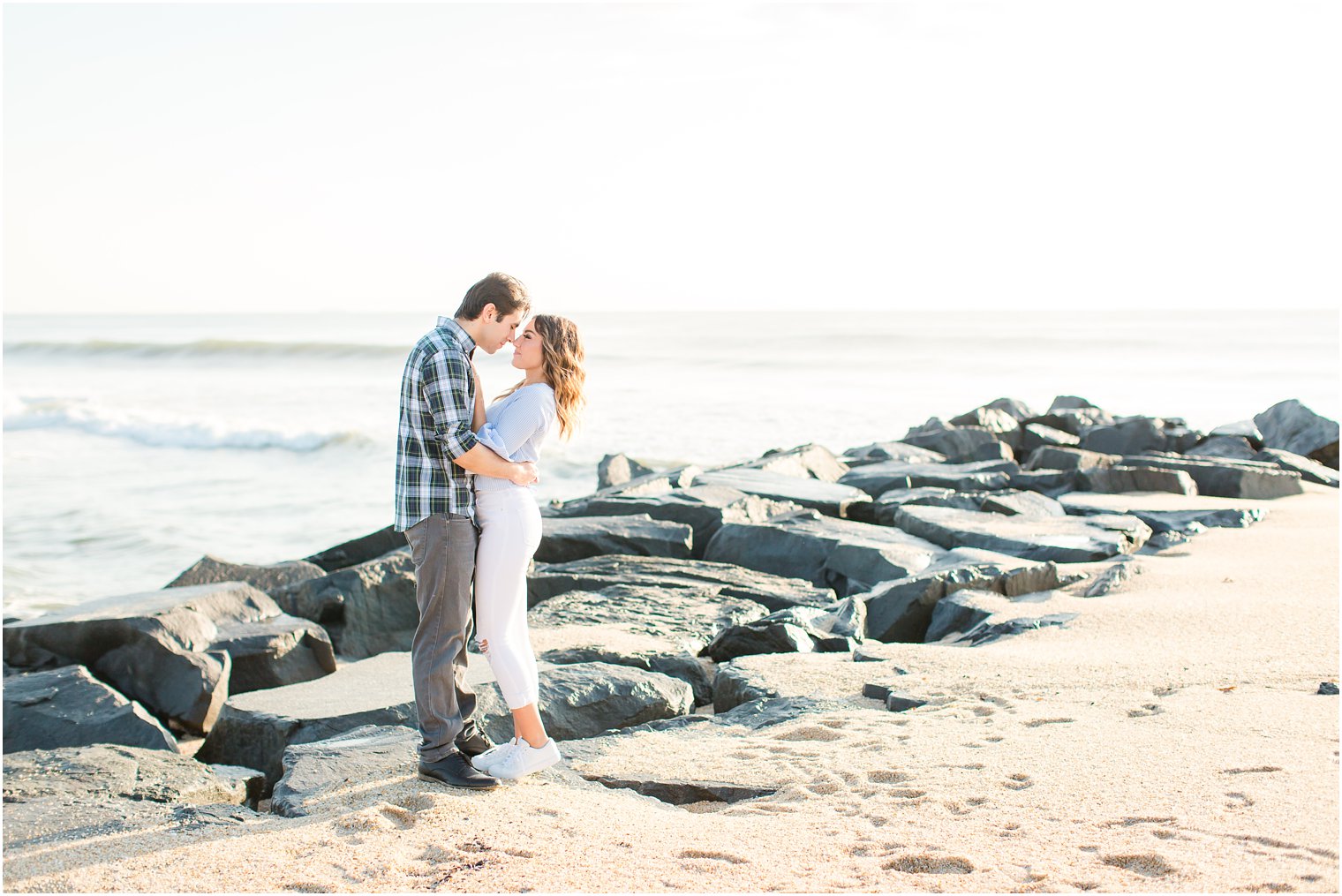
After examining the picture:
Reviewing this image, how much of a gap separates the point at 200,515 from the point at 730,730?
35.9 ft

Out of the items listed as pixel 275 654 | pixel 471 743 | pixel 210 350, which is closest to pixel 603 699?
pixel 471 743

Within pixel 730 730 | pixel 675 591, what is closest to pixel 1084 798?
pixel 730 730

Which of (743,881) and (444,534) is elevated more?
(444,534)

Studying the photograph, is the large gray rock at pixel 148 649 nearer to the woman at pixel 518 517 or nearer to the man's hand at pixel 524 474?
→ the woman at pixel 518 517

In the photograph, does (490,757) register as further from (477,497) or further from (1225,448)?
(1225,448)

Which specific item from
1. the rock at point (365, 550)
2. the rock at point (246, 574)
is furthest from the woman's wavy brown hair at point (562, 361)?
the rock at point (365, 550)

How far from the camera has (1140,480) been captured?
10.0 m

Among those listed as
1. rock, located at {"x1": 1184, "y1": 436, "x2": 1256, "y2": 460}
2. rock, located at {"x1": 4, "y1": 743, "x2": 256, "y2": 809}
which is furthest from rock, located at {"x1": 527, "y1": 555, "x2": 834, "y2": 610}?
rock, located at {"x1": 1184, "y1": 436, "x2": 1256, "y2": 460}

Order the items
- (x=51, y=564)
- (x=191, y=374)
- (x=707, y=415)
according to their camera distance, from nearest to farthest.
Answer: (x=51, y=564) → (x=707, y=415) → (x=191, y=374)

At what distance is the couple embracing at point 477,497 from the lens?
3.56 metres

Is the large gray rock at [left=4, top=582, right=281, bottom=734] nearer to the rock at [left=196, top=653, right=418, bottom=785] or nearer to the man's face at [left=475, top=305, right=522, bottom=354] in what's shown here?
the rock at [left=196, top=653, right=418, bottom=785]

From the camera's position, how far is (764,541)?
7.79 metres

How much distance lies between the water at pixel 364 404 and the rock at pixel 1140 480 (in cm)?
614

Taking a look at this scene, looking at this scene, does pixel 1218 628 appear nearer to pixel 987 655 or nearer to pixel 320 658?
pixel 987 655
